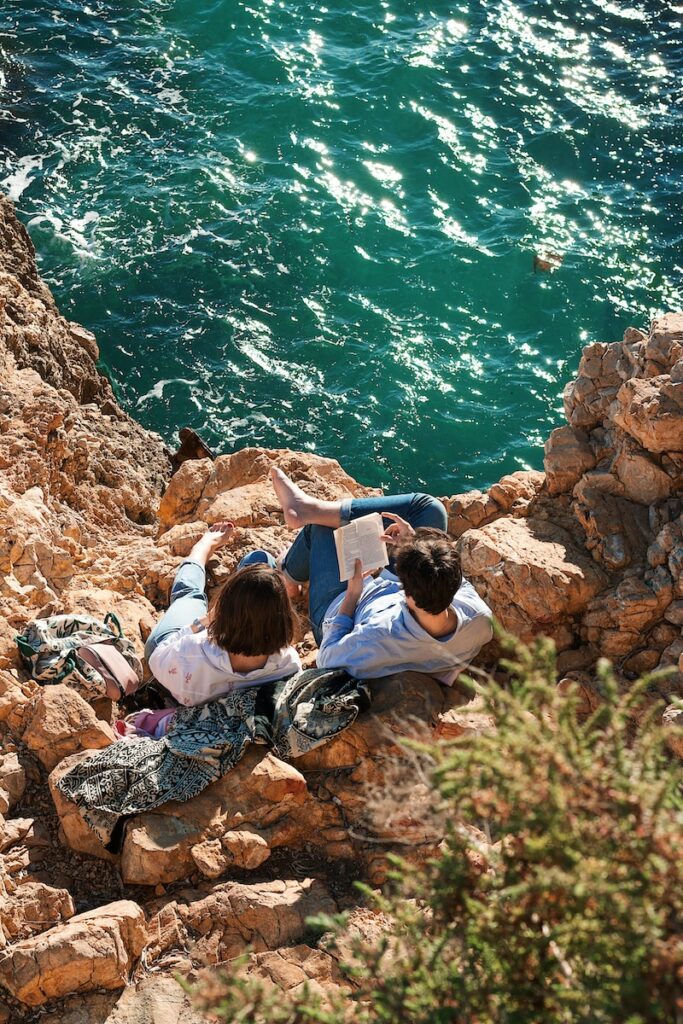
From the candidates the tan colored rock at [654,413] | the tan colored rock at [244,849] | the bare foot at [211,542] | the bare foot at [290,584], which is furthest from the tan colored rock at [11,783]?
the tan colored rock at [654,413]

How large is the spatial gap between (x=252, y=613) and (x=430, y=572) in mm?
997

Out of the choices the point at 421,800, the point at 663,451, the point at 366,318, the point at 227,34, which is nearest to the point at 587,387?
the point at 663,451

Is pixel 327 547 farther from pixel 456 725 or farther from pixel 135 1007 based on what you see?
pixel 135 1007

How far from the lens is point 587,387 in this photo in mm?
7953

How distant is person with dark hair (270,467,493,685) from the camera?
5531 mm

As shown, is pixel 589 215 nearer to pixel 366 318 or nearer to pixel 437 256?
pixel 437 256

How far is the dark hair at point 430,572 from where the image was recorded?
5473 mm

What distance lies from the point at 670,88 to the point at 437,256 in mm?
5537

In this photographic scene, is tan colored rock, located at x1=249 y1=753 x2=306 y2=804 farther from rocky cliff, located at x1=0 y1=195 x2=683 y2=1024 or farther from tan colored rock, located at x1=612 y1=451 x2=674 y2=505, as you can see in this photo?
tan colored rock, located at x1=612 y1=451 x2=674 y2=505

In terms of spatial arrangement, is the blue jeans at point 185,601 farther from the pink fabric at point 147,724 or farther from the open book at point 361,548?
the open book at point 361,548

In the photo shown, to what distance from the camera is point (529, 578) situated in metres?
6.74

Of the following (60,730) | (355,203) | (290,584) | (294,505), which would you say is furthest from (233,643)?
(355,203)

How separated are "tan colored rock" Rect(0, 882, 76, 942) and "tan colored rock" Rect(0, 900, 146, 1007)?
0.51 ft

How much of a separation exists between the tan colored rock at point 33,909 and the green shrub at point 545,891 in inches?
65.2
